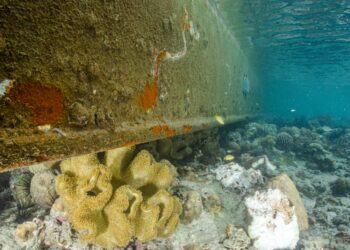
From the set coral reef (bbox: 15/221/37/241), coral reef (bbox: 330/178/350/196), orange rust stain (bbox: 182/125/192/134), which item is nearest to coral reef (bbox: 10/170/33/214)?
coral reef (bbox: 15/221/37/241)

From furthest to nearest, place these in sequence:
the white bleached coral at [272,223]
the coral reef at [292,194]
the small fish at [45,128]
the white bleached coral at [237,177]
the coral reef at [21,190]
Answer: the white bleached coral at [237,177]
the coral reef at [292,194]
the white bleached coral at [272,223]
the coral reef at [21,190]
the small fish at [45,128]

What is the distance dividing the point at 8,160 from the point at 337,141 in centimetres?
1580

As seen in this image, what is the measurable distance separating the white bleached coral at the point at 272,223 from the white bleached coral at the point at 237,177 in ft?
3.68

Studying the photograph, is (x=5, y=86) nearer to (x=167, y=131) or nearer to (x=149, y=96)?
(x=149, y=96)

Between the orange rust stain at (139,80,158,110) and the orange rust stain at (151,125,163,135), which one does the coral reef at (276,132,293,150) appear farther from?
the orange rust stain at (139,80,158,110)

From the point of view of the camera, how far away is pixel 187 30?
4113mm

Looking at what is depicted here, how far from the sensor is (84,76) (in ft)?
5.89

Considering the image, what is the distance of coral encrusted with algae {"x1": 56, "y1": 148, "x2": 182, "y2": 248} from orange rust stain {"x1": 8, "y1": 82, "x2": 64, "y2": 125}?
1.26 meters

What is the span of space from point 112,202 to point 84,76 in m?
1.58

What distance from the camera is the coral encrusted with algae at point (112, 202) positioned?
8.68 ft

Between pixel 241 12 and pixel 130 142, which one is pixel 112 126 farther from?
pixel 241 12

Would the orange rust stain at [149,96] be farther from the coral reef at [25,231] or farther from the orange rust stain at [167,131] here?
the coral reef at [25,231]

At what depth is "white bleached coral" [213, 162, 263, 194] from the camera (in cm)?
527

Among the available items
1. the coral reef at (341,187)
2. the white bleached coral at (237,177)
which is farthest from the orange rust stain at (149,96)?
the coral reef at (341,187)
